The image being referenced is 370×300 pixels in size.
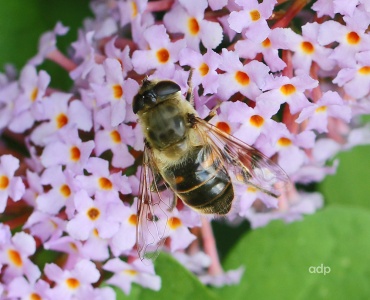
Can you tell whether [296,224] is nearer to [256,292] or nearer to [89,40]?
[256,292]

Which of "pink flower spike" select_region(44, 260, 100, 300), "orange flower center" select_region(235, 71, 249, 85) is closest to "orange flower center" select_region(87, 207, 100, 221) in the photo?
"pink flower spike" select_region(44, 260, 100, 300)

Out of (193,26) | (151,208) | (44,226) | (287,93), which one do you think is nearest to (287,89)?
(287,93)

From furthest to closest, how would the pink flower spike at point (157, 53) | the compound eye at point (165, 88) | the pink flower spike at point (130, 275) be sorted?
the pink flower spike at point (130, 275), the pink flower spike at point (157, 53), the compound eye at point (165, 88)

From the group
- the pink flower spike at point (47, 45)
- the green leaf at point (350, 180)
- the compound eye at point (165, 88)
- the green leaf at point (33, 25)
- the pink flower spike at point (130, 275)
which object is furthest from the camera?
the green leaf at point (350, 180)

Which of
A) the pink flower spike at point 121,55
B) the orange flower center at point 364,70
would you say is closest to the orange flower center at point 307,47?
the orange flower center at point 364,70

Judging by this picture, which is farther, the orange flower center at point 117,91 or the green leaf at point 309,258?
the green leaf at point 309,258

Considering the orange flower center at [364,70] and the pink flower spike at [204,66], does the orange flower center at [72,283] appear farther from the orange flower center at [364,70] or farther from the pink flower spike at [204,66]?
the orange flower center at [364,70]
